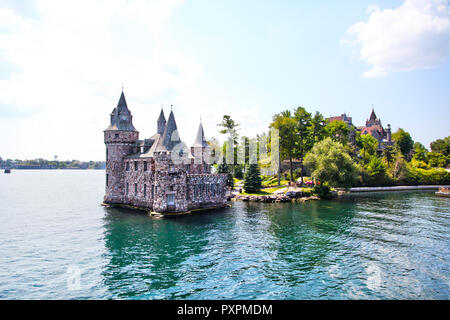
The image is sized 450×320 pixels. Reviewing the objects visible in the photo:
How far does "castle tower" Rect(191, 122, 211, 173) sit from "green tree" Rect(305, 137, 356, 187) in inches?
868

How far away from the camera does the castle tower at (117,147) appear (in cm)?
4300

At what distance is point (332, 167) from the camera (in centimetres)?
5178

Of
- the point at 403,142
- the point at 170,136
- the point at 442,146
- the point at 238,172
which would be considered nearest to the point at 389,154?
the point at 403,142

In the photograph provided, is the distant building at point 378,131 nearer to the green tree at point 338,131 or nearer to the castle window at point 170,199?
the green tree at point 338,131

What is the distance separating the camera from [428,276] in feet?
57.4

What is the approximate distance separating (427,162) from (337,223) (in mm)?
87166

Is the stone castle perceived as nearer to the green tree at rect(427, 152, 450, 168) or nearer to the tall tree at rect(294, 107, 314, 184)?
the tall tree at rect(294, 107, 314, 184)

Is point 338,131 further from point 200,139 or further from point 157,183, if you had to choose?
point 157,183

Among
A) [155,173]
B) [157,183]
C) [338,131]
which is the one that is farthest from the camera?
[338,131]

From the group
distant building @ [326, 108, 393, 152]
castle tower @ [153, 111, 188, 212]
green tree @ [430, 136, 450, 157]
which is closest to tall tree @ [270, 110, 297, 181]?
castle tower @ [153, 111, 188, 212]

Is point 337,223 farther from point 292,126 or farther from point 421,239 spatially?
point 292,126

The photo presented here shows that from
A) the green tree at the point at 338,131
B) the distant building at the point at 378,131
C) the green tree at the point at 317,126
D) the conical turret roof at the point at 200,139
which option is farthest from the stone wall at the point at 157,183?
the distant building at the point at 378,131

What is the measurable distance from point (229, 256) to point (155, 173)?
19.1 meters
